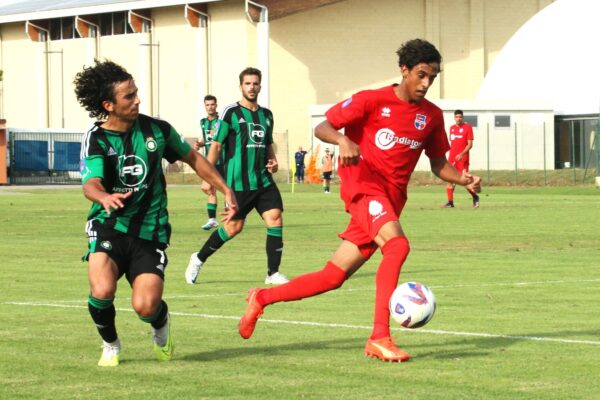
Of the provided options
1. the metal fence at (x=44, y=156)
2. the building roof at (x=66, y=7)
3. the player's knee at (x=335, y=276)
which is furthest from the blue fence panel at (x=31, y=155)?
the player's knee at (x=335, y=276)

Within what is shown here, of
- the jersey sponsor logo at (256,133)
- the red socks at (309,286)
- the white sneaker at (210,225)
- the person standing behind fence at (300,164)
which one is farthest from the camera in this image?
the person standing behind fence at (300,164)

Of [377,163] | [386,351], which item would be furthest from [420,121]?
[386,351]

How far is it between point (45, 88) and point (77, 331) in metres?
79.7

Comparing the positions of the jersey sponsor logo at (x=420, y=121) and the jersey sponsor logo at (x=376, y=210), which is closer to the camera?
the jersey sponsor logo at (x=376, y=210)

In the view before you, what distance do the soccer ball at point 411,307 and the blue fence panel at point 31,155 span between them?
66.7 m

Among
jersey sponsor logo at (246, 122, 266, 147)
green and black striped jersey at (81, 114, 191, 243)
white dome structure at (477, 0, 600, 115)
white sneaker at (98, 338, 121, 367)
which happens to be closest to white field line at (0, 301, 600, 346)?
green and black striped jersey at (81, 114, 191, 243)

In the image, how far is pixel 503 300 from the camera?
13594mm

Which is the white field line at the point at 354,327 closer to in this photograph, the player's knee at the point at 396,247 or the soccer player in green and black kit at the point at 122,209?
the player's knee at the point at 396,247

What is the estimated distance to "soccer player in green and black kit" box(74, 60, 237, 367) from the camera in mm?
9273

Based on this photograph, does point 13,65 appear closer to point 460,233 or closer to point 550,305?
point 460,233

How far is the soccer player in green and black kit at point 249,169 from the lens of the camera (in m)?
16.1

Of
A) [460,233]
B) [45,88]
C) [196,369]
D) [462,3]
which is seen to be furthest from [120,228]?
[45,88]

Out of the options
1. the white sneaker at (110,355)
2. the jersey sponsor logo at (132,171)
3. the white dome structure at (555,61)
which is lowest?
the white sneaker at (110,355)

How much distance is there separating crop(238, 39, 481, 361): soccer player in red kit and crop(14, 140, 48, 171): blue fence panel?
217 ft
